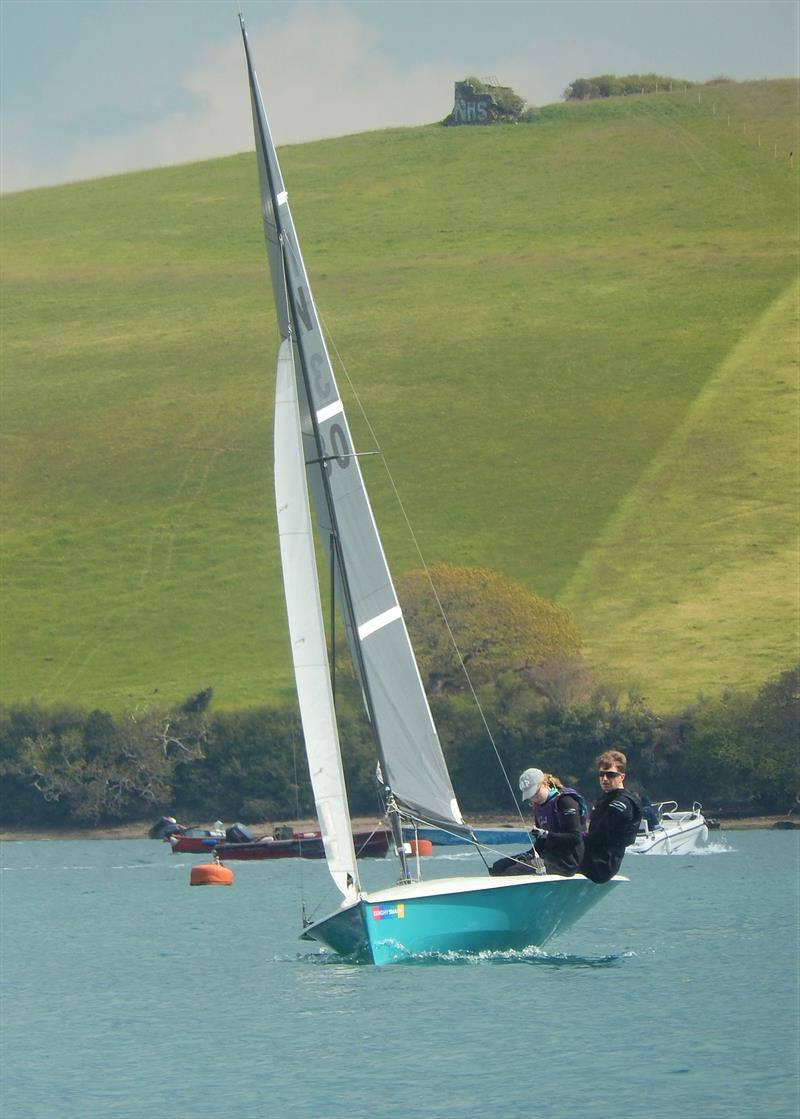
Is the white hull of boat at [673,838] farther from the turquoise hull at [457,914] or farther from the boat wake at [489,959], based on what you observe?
the turquoise hull at [457,914]

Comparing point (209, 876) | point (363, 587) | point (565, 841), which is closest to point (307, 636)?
point (363, 587)

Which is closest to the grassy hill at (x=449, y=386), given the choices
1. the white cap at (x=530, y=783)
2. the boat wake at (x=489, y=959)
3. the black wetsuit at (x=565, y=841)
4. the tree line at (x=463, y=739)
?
the tree line at (x=463, y=739)

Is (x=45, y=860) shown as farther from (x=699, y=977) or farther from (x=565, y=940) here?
(x=699, y=977)

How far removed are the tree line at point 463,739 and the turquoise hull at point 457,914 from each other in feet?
188

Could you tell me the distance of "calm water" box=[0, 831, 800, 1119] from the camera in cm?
2642

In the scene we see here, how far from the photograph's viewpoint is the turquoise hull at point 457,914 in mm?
32375

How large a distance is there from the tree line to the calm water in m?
37.5

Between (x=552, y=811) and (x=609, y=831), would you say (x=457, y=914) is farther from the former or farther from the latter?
(x=609, y=831)

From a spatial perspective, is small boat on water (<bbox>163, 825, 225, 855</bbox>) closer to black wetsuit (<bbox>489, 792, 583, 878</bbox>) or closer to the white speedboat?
the white speedboat

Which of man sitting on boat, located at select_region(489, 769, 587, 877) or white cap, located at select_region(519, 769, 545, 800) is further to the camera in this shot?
man sitting on boat, located at select_region(489, 769, 587, 877)

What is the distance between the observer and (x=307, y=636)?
3316 cm

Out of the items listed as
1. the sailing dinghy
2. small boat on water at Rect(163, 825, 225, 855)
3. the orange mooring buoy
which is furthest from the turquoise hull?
small boat on water at Rect(163, 825, 225, 855)

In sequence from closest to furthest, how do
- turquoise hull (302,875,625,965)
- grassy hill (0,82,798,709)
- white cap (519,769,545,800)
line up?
white cap (519,769,545,800), turquoise hull (302,875,625,965), grassy hill (0,82,798,709)

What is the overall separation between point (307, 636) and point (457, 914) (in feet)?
17.6
